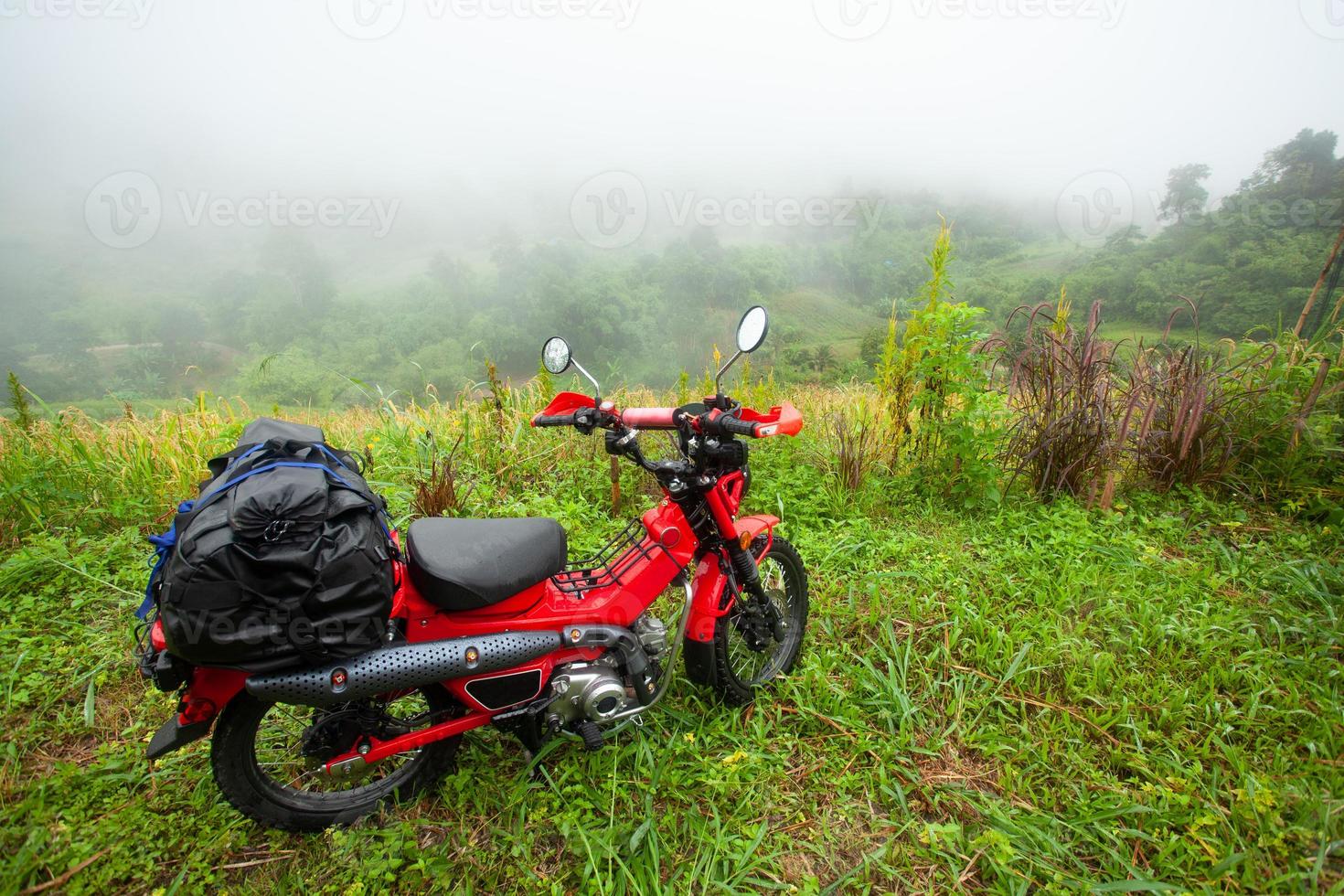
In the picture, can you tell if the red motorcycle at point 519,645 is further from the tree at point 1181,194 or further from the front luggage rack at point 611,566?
the tree at point 1181,194

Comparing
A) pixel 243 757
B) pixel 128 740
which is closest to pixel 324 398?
pixel 128 740

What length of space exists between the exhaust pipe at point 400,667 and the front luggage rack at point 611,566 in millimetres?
278

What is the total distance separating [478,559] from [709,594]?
3.09ft

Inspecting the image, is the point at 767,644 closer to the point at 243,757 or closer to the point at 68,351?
the point at 243,757

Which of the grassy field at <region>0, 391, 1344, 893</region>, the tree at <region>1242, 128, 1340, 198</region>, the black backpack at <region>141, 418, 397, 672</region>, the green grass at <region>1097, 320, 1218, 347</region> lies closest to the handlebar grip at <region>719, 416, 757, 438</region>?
the black backpack at <region>141, 418, 397, 672</region>

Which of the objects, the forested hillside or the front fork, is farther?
the forested hillside

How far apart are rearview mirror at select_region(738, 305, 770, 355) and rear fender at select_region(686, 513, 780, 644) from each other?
0.78 meters

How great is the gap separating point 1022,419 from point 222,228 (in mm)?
35428

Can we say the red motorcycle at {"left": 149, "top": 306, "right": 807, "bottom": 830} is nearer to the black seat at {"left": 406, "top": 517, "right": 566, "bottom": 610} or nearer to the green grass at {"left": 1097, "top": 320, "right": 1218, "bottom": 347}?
the black seat at {"left": 406, "top": 517, "right": 566, "bottom": 610}

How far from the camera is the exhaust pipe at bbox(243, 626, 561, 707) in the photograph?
1.47m

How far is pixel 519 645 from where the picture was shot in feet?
6.05

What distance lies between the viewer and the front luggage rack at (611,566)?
2.16 m

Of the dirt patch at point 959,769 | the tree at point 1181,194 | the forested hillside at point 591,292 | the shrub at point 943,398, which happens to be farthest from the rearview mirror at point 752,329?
the tree at point 1181,194

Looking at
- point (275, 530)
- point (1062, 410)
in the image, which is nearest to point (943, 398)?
point (1062, 410)
